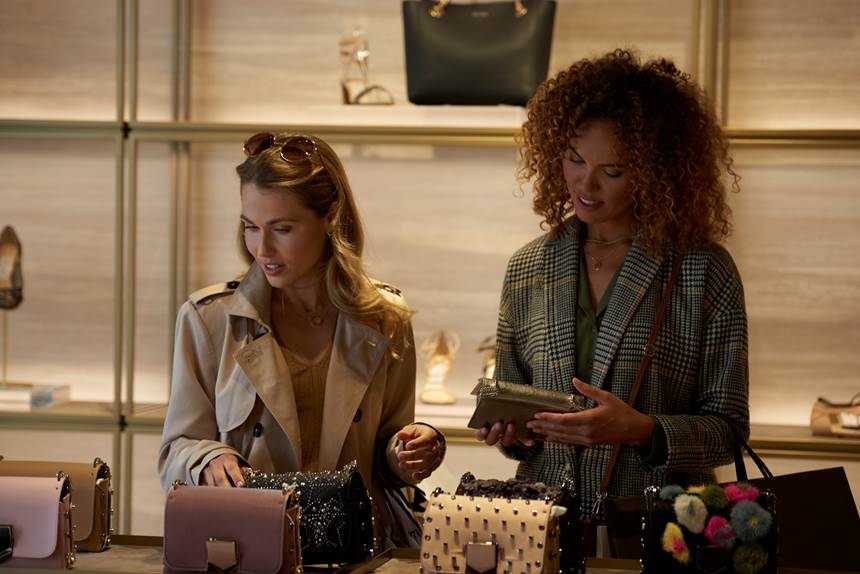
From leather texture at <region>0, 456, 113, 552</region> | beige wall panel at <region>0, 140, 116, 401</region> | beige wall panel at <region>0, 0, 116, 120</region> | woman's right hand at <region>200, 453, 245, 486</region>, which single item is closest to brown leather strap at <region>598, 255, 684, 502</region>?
woman's right hand at <region>200, 453, 245, 486</region>

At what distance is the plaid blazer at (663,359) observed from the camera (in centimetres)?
238

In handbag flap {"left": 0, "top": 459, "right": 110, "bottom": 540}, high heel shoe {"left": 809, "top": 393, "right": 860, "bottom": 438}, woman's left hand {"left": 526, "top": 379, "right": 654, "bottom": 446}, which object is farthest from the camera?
high heel shoe {"left": 809, "top": 393, "right": 860, "bottom": 438}

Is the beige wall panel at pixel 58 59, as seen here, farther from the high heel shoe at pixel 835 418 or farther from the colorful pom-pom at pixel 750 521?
the colorful pom-pom at pixel 750 521

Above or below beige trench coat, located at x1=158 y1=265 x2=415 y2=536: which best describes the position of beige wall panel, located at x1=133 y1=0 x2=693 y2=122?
above

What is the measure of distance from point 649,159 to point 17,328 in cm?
297

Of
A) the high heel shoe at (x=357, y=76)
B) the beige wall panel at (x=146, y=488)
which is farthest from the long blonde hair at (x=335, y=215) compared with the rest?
the beige wall panel at (x=146, y=488)

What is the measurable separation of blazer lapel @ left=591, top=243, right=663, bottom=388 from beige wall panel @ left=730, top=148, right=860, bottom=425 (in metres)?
1.74

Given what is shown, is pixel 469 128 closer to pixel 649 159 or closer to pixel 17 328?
pixel 649 159

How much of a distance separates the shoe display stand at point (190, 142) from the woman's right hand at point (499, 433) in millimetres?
1520

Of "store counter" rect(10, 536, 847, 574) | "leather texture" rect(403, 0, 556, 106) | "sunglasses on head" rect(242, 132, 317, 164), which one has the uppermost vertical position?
"leather texture" rect(403, 0, 556, 106)

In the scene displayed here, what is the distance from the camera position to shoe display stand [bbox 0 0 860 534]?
12.6ft

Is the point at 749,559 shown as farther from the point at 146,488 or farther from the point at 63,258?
the point at 63,258

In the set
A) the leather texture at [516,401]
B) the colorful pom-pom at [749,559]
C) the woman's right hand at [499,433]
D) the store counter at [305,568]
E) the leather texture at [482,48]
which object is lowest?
the store counter at [305,568]

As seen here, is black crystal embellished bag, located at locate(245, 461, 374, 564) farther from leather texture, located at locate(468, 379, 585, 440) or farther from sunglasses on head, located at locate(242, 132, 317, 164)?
sunglasses on head, located at locate(242, 132, 317, 164)
